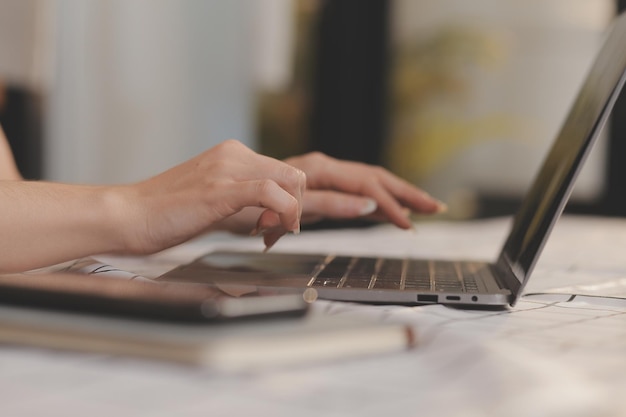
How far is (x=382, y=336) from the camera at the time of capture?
48 cm

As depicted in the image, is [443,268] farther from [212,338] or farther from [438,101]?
[438,101]

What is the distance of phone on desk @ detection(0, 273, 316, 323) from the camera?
43 centimetres

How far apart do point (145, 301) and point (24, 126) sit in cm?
258

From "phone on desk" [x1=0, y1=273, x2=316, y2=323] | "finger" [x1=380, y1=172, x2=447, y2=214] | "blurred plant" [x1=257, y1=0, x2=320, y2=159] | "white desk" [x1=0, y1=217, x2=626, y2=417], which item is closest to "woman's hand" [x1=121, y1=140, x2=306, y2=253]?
"white desk" [x1=0, y1=217, x2=626, y2=417]

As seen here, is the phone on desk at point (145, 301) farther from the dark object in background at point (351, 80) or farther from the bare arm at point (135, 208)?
the dark object in background at point (351, 80)

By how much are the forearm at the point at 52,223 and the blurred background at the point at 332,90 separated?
1843mm

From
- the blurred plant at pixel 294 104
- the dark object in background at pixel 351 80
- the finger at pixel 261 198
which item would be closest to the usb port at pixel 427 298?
the finger at pixel 261 198

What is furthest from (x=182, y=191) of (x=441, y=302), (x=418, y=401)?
(x=418, y=401)

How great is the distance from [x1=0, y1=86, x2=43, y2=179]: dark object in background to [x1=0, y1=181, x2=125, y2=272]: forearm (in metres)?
2.11

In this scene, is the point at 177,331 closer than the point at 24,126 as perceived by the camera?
Yes

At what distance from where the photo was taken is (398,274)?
0.87 metres

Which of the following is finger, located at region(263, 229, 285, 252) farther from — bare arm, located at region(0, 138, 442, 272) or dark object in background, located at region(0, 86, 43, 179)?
dark object in background, located at region(0, 86, 43, 179)

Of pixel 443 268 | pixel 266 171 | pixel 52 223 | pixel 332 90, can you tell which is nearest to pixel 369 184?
pixel 443 268

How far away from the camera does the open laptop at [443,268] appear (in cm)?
70
